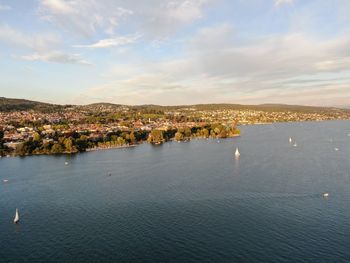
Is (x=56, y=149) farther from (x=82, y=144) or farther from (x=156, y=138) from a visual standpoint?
(x=156, y=138)

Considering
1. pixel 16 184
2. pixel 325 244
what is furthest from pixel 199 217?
pixel 16 184

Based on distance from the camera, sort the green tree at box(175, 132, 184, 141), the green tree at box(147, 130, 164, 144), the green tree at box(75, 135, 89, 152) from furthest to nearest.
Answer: the green tree at box(175, 132, 184, 141) < the green tree at box(147, 130, 164, 144) < the green tree at box(75, 135, 89, 152)

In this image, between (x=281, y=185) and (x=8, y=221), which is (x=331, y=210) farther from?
(x=8, y=221)

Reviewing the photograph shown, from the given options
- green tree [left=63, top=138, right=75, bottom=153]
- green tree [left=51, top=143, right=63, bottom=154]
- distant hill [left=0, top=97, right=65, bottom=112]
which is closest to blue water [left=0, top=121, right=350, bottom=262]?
green tree [left=51, top=143, right=63, bottom=154]

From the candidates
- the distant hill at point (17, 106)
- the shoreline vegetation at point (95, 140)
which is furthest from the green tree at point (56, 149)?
the distant hill at point (17, 106)

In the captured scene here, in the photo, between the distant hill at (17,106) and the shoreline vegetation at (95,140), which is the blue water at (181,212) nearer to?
the shoreline vegetation at (95,140)

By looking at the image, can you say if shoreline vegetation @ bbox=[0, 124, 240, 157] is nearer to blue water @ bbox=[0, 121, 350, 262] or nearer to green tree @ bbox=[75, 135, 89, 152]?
green tree @ bbox=[75, 135, 89, 152]
